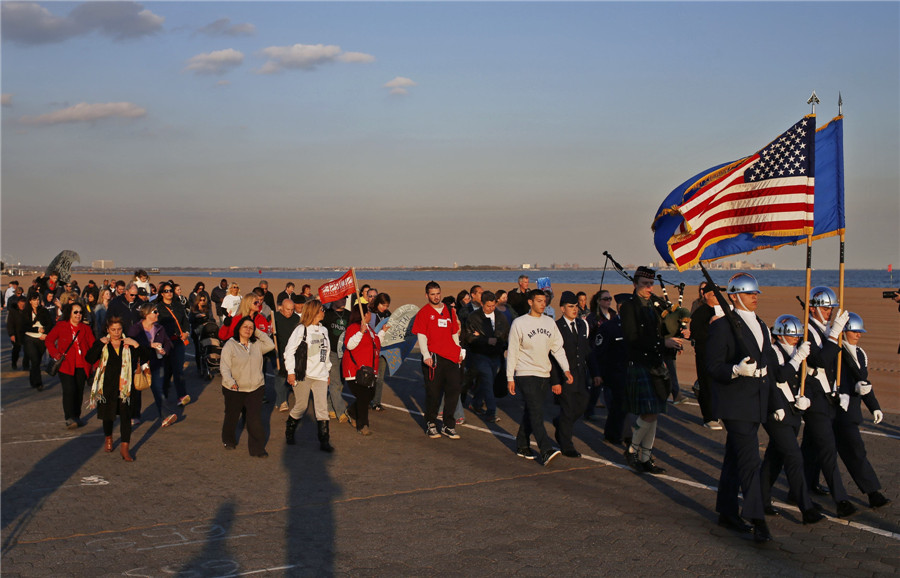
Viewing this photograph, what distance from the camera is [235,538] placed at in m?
6.27

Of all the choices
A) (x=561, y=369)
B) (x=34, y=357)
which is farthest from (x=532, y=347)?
(x=34, y=357)

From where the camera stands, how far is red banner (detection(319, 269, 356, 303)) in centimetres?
1128

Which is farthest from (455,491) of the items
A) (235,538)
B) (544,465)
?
(235,538)

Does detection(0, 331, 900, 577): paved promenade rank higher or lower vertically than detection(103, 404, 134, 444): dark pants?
lower

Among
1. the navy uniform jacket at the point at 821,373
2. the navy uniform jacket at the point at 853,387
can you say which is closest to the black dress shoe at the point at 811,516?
the navy uniform jacket at the point at 821,373

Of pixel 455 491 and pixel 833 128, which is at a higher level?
pixel 833 128

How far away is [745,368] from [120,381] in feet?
23.6

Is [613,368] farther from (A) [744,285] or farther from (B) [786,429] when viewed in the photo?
(A) [744,285]

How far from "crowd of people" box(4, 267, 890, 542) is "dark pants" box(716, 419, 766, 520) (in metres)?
0.01

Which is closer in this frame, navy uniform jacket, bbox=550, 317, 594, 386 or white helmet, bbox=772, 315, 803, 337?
white helmet, bbox=772, 315, 803, 337

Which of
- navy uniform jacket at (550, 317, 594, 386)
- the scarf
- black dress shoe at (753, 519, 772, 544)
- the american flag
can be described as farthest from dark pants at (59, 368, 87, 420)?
black dress shoe at (753, 519, 772, 544)

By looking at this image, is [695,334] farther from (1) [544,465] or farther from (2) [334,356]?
(2) [334,356]

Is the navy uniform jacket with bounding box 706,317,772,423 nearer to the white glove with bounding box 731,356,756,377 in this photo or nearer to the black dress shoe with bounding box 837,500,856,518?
the white glove with bounding box 731,356,756,377

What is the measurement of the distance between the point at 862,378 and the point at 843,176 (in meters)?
2.39
